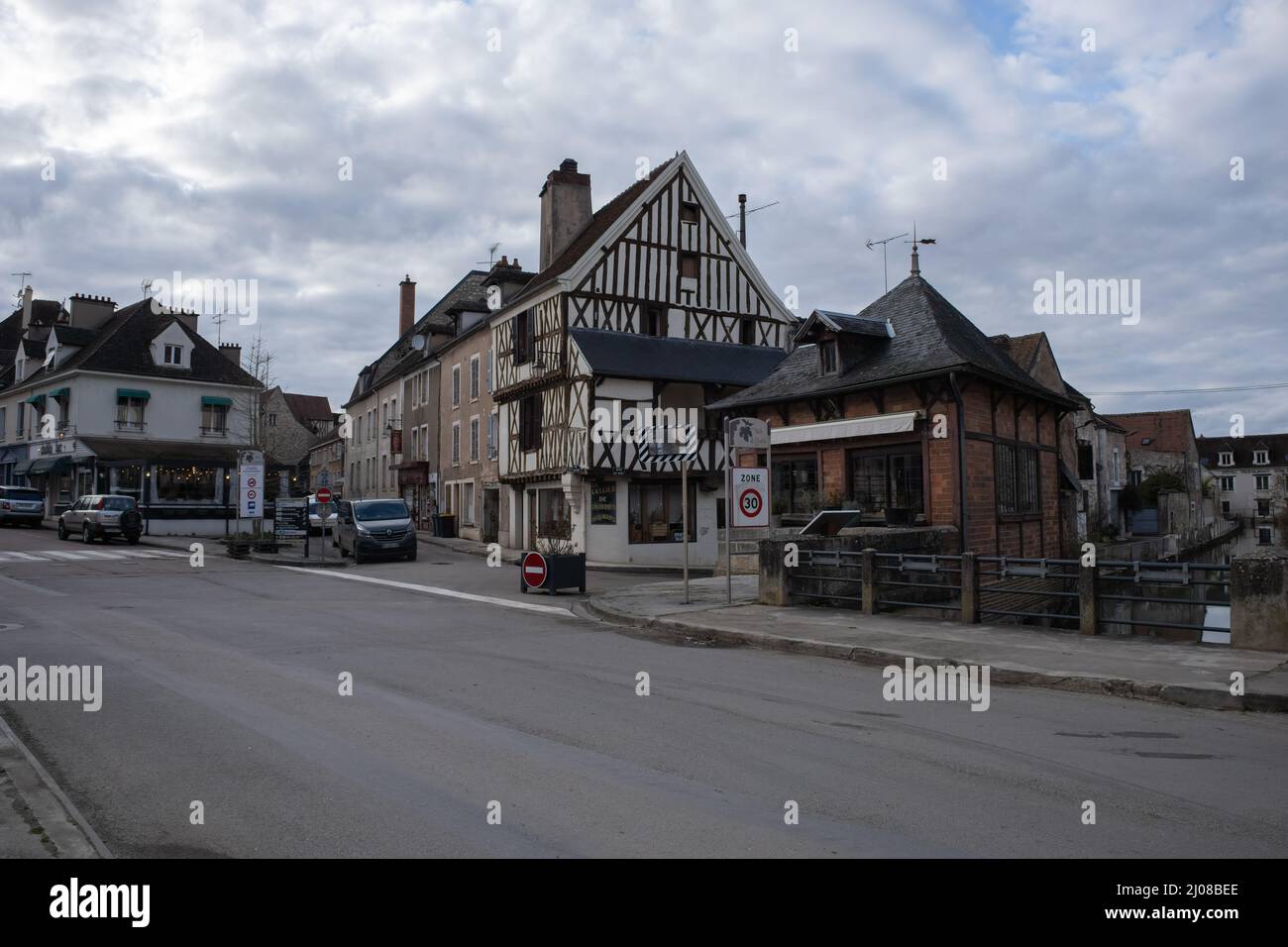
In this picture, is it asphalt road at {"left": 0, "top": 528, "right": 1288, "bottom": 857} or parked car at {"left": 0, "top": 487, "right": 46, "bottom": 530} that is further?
parked car at {"left": 0, "top": 487, "right": 46, "bottom": 530}

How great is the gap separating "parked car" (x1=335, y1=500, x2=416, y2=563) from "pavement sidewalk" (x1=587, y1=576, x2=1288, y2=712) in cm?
1279

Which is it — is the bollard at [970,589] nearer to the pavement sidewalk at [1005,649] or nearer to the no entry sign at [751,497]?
the pavement sidewalk at [1005,649]

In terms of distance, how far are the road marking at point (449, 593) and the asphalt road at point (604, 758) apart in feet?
14.0

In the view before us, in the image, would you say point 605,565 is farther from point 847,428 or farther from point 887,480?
point 887,480

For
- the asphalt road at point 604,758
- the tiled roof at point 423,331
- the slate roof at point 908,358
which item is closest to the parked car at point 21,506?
the tiled roof at point 423,331

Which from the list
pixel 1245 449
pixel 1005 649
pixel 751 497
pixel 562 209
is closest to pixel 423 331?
pixel 562 209

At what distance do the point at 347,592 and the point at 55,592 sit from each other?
4702mm

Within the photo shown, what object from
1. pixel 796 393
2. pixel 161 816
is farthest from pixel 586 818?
pixel 796 393

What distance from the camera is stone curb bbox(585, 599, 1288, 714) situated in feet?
24.8

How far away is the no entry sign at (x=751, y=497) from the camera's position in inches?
549

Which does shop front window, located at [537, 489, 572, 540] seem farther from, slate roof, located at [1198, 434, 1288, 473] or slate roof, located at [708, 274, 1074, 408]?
slate roof, located at [1198, 434, 1288, 473]

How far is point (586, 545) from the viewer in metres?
28.0

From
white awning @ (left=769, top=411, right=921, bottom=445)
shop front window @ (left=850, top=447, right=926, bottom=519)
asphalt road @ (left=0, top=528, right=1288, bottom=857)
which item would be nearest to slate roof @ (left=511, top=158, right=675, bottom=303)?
white awning @ (left=769, top=411, right=921, bottom=445)
